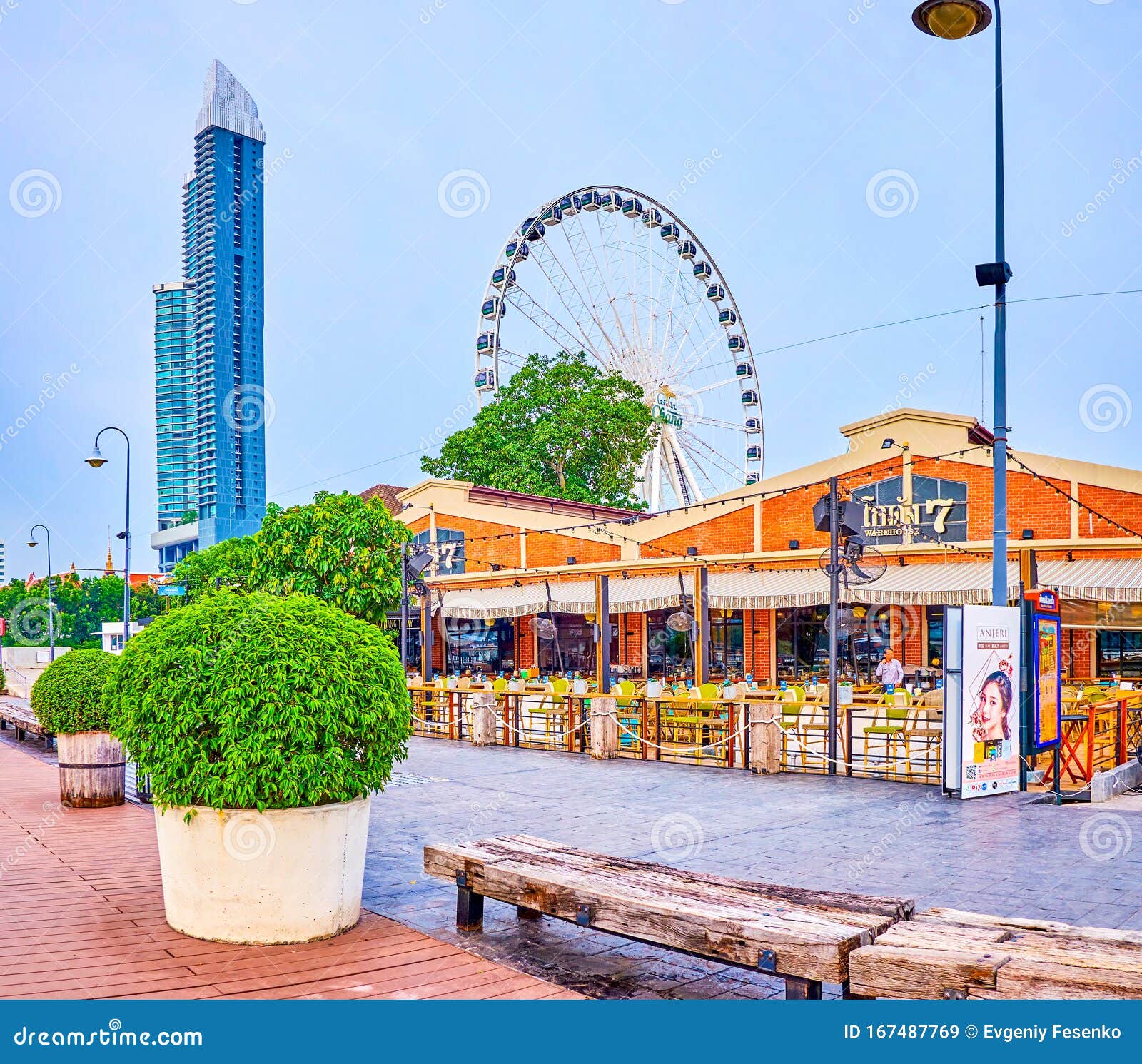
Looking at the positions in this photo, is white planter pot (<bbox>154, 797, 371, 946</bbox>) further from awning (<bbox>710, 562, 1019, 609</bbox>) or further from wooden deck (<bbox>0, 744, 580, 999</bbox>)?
awning (<bbox>710, 562, 1019, 609</bbox>)

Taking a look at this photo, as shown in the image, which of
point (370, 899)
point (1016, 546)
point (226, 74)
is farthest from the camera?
point (226, 74)

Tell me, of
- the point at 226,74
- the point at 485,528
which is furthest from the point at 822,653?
the point at 226,74

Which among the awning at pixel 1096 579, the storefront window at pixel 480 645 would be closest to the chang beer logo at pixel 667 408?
the storefront window at pixel 480 645

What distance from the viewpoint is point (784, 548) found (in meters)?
23.7

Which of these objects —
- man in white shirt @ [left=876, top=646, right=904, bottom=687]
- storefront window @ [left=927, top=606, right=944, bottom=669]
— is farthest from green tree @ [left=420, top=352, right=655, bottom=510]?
man in white shirt @ [left=876, top=646, right=904, bottom=687]

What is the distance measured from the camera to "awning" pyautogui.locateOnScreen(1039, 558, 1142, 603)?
1777cm

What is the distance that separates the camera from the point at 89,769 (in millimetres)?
9242

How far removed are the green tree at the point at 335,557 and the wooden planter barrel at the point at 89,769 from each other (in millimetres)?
11789

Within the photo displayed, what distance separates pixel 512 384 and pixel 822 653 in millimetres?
19766

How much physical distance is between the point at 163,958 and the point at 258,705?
1.17 metres

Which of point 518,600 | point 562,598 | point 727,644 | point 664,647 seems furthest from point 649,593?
point 518,600

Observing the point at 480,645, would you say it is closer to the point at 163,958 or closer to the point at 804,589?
the point at 804,589

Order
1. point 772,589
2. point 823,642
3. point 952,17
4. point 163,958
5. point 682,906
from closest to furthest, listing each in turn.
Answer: point 682,906, point 163,958, point 952,17, point 772,589, point 823,642
